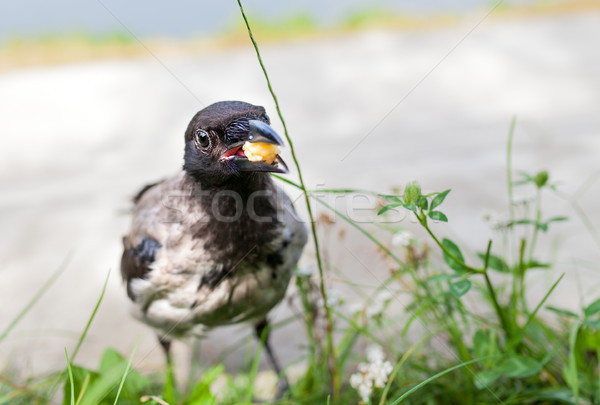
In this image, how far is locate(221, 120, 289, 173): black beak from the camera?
1.49m

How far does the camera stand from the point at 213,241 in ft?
5.75

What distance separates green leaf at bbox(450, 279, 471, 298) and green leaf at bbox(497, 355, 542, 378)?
0.88 ft

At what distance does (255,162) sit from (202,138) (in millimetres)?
180

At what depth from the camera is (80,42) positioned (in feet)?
18.0

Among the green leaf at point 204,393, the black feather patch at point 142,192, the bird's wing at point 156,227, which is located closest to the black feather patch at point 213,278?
the bird's wing at point 156,227

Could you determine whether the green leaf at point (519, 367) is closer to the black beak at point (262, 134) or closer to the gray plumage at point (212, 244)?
the gray plumage at point (212, 244)

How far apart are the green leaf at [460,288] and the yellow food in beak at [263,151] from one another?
0.52 meters

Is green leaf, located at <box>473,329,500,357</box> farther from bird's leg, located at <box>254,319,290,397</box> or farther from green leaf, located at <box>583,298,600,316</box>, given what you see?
bird's leg, located at <box>254,319,290,397</box>

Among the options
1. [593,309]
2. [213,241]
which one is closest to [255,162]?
[213,241]

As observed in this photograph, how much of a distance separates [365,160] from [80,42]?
3.05m

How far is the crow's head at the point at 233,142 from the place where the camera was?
152 centimetres

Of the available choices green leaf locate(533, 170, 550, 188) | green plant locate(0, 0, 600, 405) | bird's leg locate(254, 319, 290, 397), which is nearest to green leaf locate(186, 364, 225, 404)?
green plant locate(0, 0, 600, 405)

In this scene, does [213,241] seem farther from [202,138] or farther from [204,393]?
[204,393]

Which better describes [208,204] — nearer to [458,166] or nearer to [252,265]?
[252,265]
